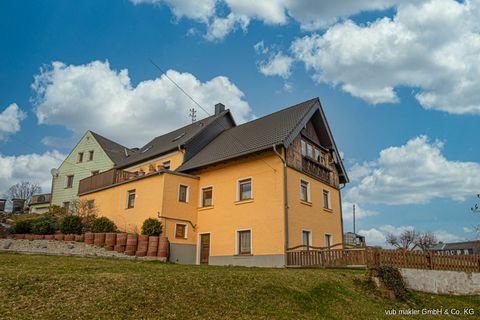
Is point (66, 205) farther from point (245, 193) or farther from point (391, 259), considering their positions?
point (391, 259)

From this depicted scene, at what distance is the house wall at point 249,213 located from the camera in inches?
682

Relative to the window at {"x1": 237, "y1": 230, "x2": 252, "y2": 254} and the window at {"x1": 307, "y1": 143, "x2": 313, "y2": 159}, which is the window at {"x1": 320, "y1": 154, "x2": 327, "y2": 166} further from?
the window at {"x1": 237, "y1": 230, "x2": 252, "y2": 254}

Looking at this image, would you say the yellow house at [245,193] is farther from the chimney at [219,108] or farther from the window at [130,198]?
the chimney at [219,108]

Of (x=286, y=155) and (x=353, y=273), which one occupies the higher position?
(x=286, y=155)

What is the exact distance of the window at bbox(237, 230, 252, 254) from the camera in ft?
59.8

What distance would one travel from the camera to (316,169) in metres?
21.3

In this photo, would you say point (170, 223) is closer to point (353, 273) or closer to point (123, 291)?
point (353, 273)

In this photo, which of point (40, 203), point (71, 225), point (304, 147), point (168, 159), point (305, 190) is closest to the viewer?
point (71, 225)

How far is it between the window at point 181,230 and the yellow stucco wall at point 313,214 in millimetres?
6007

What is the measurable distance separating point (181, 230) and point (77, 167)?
2070cm

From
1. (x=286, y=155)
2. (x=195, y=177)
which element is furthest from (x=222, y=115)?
(x=286, y=155)

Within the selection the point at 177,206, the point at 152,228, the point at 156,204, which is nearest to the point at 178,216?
the point at 177,206

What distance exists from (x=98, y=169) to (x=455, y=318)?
3076 cm

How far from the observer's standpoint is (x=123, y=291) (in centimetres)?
752
